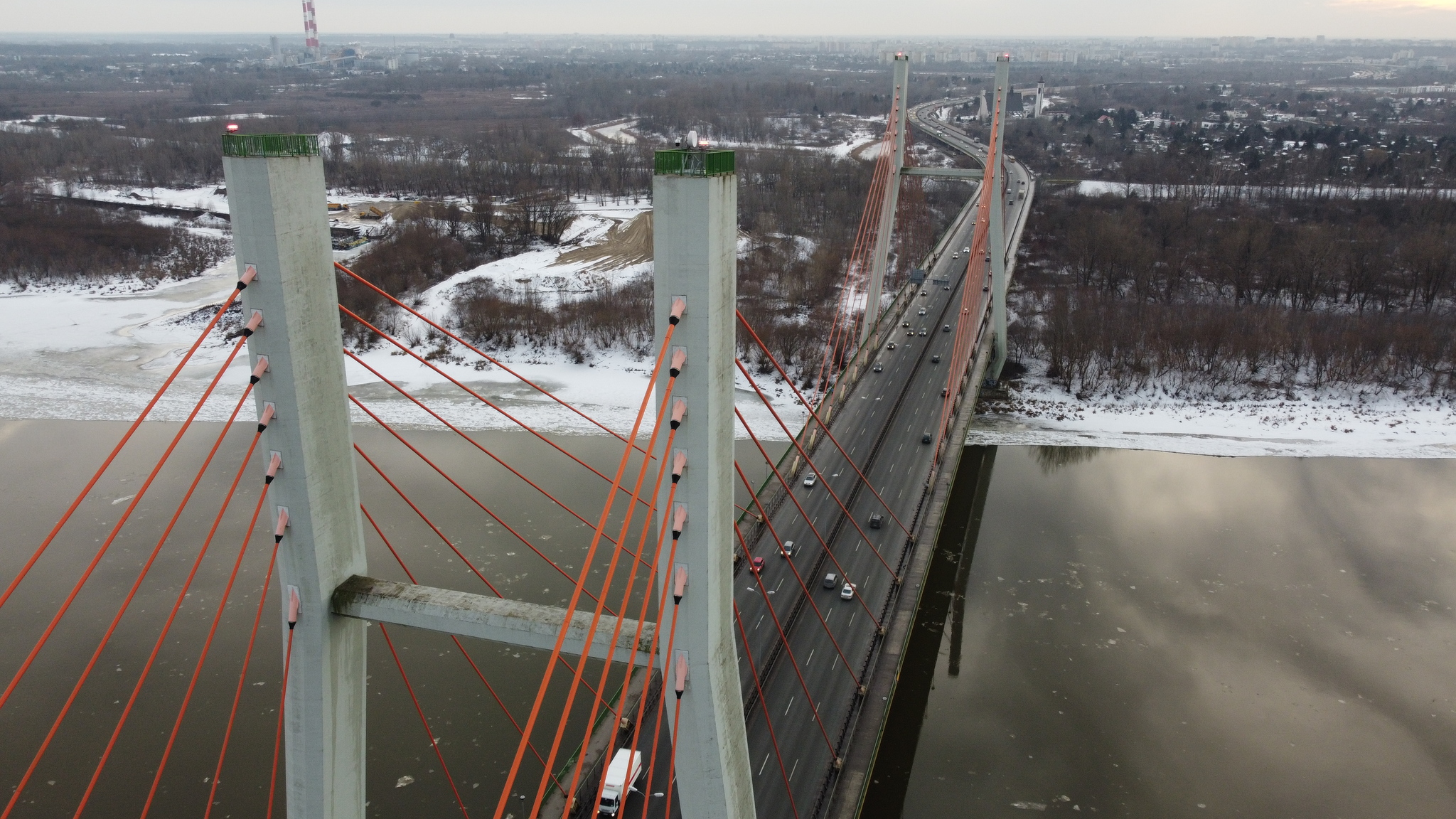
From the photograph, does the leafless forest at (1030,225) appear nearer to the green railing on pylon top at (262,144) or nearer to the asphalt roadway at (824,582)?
the asphalt roadway at (824,582)

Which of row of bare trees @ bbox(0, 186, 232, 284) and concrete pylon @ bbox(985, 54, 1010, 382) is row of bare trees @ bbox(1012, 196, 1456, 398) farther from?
row of bare trees @ bbox(0, 186, 232, 284)

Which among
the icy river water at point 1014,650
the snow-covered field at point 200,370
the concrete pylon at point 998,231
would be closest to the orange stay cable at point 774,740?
the icy river water at point 1014,650

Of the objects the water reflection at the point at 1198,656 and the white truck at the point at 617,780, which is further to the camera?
the water reflection at the point at 1198,656

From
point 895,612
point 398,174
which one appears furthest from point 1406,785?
point 398,174

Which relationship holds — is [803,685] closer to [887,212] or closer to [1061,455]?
[1061,455]

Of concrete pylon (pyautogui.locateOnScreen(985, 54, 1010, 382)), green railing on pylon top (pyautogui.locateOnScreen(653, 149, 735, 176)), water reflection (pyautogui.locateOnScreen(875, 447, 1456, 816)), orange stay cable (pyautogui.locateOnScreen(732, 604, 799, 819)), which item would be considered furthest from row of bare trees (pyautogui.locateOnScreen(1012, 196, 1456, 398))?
green railing on pylon top (pyautogui.locateOnScreen(653, 149, 735, 176))

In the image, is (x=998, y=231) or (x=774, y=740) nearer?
(x=774, y=740)

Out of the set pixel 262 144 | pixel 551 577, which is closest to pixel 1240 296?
pixel 551 577
